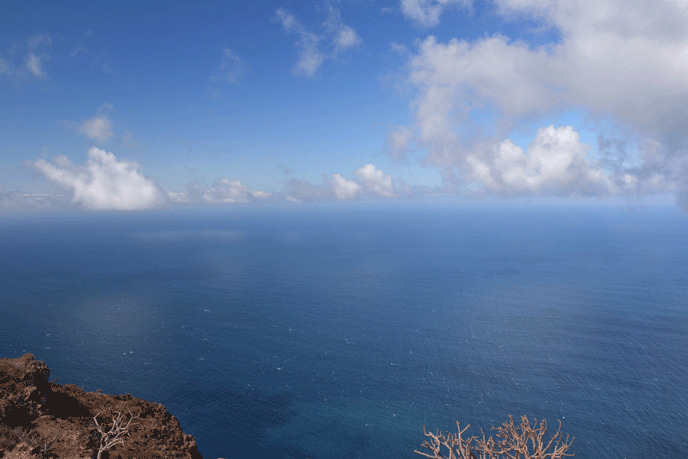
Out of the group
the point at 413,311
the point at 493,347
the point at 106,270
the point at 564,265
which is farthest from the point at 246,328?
the point at 564,265

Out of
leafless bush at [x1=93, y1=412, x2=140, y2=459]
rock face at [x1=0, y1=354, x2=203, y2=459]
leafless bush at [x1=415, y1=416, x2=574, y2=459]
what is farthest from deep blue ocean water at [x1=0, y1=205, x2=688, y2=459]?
leafless bush at [x1=415, y1=416, x2=574, y2=459]

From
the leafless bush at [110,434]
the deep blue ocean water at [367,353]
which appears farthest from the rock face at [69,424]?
the deep blue ocean water at [367,353]

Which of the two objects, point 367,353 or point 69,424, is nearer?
point 69,424

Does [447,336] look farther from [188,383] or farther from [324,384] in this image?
[188,383]

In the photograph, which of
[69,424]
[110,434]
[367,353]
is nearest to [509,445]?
[110,434]

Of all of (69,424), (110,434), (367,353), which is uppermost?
(69,424)

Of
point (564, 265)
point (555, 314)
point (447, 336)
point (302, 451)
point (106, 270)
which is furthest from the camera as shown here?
point (564, 265)

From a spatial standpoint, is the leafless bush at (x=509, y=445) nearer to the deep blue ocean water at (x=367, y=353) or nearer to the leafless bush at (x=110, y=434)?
the leafless bush at (x=110, y=434)

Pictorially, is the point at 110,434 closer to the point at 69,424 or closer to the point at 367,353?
the point at 69,424
